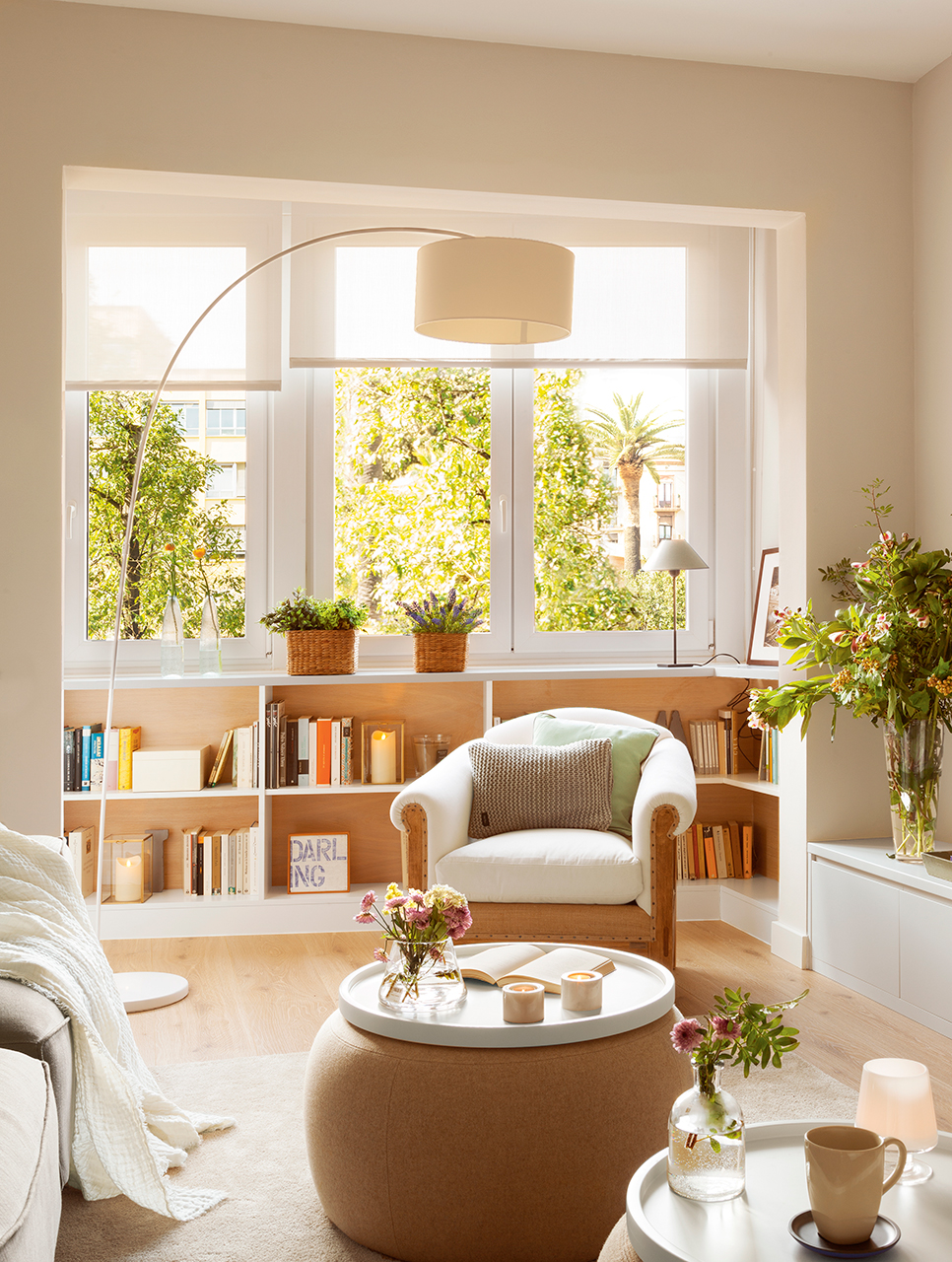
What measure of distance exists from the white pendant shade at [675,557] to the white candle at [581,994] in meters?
2.52

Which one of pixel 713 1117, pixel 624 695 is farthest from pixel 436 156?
pixel 713 1117

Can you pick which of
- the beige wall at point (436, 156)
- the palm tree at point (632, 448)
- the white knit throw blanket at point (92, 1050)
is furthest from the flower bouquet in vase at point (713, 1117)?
the palm tree at point (632, 448)

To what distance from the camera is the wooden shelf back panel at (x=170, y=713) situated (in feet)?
14.3

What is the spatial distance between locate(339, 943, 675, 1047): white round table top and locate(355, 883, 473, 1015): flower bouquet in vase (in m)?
0.04

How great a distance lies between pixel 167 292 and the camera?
4398 mm

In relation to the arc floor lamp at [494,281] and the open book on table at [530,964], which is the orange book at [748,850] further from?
the arc floor lamp at [494,281]

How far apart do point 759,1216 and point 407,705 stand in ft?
10.7

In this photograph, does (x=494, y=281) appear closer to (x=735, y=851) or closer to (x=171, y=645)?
(x=171, y=645)

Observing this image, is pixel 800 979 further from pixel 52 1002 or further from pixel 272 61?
pixel 272 61

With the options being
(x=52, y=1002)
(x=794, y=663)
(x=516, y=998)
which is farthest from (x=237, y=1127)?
(x=794, y=663)

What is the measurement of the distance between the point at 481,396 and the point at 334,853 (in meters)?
1.98

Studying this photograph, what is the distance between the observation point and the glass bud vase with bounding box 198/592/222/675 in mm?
4328

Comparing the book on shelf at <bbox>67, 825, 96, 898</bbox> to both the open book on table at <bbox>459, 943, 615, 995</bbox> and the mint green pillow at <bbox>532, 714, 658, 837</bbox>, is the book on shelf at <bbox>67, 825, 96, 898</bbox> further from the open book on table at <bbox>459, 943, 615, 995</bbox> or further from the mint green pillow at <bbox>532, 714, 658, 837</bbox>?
the open book on table at <bbox>459, 943, 615, 995</bbox>

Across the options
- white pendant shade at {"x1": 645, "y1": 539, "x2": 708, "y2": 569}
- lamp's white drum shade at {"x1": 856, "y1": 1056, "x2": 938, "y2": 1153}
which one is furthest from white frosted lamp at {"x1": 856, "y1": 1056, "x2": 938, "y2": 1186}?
white pendant shade at {"x1": 645, "y1": 539, "x2": 708, "y2": 569}
